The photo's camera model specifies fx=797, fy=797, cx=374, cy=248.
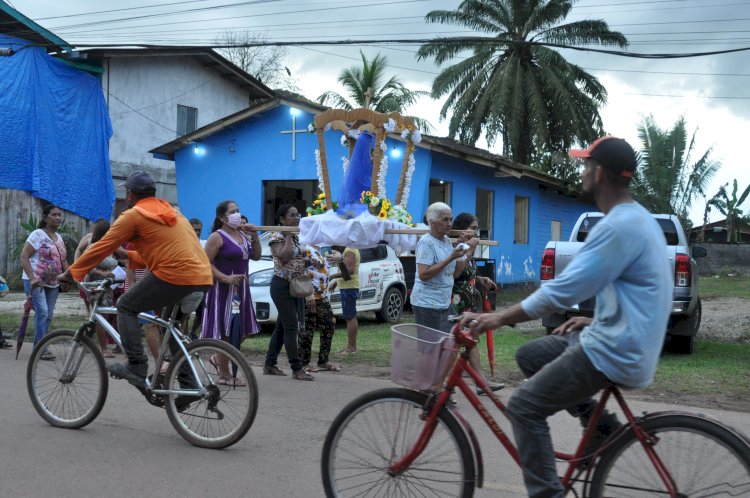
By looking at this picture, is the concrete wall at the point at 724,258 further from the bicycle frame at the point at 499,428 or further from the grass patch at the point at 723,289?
the bicycle frame at the point at 499,428

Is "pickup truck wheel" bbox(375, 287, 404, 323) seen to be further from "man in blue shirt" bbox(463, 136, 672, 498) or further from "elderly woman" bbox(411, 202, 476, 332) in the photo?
"man in blue shirt" bbox(463, 136, 672, 498)

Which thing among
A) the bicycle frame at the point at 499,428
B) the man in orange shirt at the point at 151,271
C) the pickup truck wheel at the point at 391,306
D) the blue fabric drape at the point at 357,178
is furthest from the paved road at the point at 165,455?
the pickup truck wheel at the point at 391,306

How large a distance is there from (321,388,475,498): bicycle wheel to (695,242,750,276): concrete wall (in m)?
36.6

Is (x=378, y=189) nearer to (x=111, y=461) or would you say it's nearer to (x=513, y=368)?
(x=513, y=368)

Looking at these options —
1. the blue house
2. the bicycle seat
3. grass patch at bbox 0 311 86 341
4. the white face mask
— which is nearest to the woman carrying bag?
grass patch at bbox 0 311 86 341

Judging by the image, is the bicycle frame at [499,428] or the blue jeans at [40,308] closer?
the bicycle frame at [499,428]

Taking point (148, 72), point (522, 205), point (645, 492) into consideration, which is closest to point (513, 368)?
point (645, 492)

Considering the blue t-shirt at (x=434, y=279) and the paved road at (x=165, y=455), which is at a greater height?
the blue t-shirt at (x=434, y=279)

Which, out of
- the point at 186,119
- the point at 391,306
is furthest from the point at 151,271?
the point at 186,119

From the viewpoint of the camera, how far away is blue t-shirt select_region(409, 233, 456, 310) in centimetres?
714

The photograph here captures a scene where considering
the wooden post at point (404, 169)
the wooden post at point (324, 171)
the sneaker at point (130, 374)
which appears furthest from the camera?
the wooden post at point (404, 169)

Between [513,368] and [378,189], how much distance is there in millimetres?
2660

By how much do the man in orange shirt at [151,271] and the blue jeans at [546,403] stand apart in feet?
10.2

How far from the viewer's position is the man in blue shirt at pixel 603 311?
3.26m
